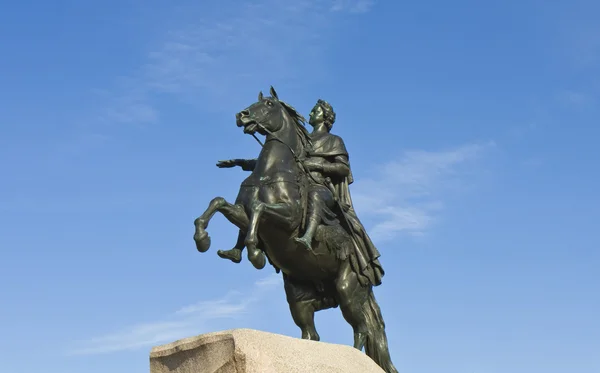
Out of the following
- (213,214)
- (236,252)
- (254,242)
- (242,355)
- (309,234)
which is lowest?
(242,355)

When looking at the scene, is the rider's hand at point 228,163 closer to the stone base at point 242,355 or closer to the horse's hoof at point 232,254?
the horse's hoof at point 232,254

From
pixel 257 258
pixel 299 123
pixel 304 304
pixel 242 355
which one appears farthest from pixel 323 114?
pixel 242 355

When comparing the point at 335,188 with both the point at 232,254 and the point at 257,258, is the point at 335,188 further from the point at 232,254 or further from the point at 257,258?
the point at 257,258

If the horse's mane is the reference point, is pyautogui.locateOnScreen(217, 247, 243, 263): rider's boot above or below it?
below

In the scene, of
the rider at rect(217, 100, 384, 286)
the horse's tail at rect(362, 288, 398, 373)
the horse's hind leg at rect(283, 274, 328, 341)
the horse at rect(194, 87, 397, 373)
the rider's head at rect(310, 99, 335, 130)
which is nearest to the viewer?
the horse at rect(194, 87, 397, 373)

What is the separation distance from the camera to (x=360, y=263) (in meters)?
10.7

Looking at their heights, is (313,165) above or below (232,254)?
above

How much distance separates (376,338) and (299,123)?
278cm

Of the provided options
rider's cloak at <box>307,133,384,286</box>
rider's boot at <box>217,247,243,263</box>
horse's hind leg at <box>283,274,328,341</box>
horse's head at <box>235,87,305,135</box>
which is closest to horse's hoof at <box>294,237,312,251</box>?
rider's boot at <box>217,247,243,263</box>

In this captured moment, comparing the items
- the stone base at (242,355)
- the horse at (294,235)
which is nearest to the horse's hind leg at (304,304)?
the horse at (294,235)

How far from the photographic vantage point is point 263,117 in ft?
34.8

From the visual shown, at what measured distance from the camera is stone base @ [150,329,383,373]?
23.6 feet

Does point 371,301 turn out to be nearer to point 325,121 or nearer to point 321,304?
point 321,304

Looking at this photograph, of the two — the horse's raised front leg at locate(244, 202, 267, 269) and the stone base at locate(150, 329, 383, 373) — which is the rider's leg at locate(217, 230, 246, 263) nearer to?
the horse's raised front leg at locate(244, 202, 267, 269)
